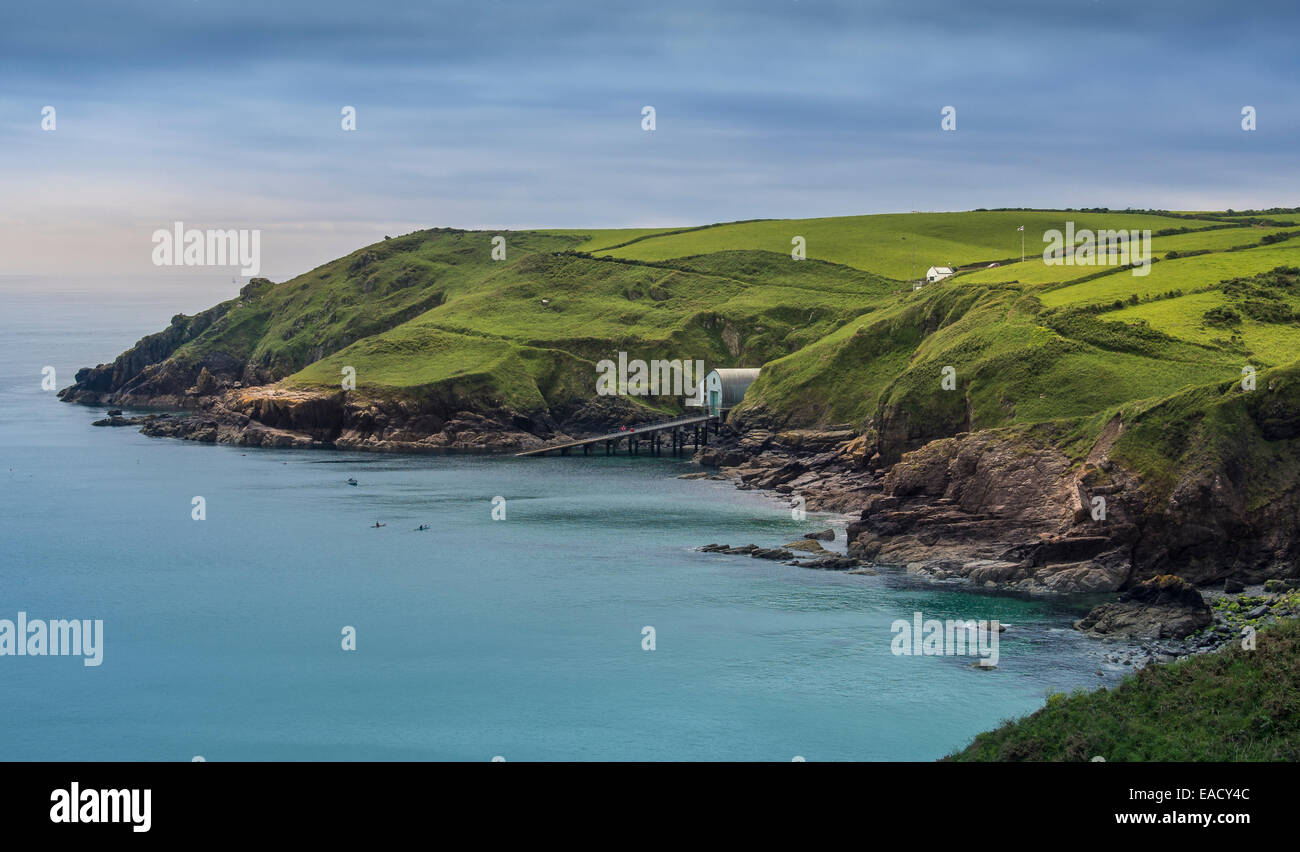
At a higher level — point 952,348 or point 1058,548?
point 952,348

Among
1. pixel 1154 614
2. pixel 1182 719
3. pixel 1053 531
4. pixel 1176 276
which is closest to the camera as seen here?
pixel 1182 719

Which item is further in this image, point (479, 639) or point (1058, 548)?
point (1058, 548)

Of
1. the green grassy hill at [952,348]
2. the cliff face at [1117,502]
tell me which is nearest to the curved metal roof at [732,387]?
the green grassy hill at [952,348]

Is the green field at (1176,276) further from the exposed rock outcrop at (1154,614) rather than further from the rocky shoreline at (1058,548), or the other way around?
the exposed rock outcrop at (1154,614)

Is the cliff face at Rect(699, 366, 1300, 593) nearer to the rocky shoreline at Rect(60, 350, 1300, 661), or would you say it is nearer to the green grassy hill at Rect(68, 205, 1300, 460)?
the rocky shoreline at Rect(60, 350, 1300, 661)

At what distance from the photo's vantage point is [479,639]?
6938cm

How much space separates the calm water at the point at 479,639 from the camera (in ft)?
173

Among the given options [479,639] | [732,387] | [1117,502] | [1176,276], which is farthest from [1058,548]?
[732,387]

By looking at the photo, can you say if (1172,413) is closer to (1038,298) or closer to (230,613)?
(1038,298)

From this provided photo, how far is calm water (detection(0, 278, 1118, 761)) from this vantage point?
52.7m

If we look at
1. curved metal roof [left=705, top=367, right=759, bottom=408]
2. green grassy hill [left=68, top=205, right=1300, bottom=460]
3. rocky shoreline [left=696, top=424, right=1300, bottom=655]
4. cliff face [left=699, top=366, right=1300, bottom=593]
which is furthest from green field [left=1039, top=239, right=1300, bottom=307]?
curved metal roof [left=705, top=367, right=759, bottom=408]

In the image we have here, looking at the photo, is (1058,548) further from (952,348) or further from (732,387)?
(732,387)

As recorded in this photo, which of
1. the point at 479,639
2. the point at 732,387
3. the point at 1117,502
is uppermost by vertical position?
the point at 732,387
